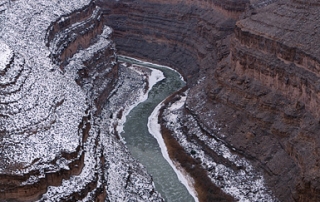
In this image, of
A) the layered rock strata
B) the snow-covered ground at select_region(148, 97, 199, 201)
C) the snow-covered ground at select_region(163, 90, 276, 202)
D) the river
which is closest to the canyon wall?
the snow-covered ground at select_region(163, 90, 276, 202)

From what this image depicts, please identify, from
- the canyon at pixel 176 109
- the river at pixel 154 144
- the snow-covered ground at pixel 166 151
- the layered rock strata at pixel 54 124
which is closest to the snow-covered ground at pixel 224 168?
the canyon at pixel 176 109

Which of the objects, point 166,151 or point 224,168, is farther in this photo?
point 166,151

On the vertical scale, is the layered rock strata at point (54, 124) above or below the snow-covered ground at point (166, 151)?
above

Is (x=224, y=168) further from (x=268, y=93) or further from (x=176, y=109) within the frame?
(x=176, y=109)

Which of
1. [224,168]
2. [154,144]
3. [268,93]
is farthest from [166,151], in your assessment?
[268,93]

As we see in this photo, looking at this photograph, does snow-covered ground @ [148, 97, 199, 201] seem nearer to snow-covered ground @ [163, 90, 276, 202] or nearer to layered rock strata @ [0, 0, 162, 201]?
snow-covered ground @ [163, 90, 276, 202]

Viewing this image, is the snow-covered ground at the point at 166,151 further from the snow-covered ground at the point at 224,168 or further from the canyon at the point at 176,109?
the snow-covered ground at the point at 224,168
